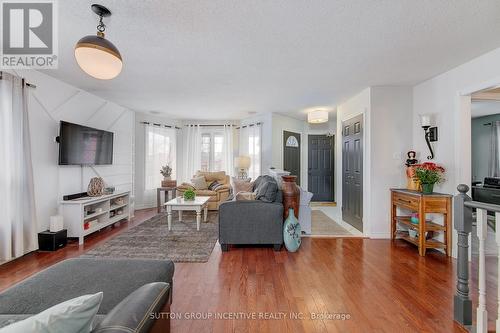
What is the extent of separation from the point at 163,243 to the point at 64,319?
2833 mm

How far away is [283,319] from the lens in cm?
174

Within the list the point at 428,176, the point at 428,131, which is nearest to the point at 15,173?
the point at 428,176

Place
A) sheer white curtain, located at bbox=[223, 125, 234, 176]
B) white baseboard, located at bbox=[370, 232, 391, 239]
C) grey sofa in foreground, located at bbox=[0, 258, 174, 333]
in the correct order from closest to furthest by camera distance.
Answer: grey sofa in foreground, located at bbox=[0, 258, 174, 333] → white baseboard, located at bbox=[370, 232, 391, 239] → sheer white curtain, located at bbox=[223, 125, 234, 176]

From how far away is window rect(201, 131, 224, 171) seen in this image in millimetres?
6629

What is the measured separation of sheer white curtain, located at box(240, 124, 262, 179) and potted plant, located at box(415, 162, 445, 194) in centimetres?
353

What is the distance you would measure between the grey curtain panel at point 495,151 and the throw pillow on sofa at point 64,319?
25.1 feet

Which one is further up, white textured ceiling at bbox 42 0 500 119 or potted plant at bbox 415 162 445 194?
white textured ceiling at bbox 42 0 500 119

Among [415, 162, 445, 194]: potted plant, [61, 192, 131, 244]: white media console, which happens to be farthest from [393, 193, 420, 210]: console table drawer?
[61, 192, 131, 244]: white media console

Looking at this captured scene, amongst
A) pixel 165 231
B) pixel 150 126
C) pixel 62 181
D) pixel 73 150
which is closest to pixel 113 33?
pixel 73 150

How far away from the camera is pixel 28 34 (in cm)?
218

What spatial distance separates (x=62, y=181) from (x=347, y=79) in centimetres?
469

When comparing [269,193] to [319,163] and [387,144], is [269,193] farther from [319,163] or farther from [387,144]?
[319,163]

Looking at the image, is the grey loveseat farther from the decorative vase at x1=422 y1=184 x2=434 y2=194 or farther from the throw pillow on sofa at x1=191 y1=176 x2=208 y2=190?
the throw pillow on sofa at x1=191 y1=176 x2=208 y2=190

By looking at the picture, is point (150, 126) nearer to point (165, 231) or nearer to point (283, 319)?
point (165, 231)
